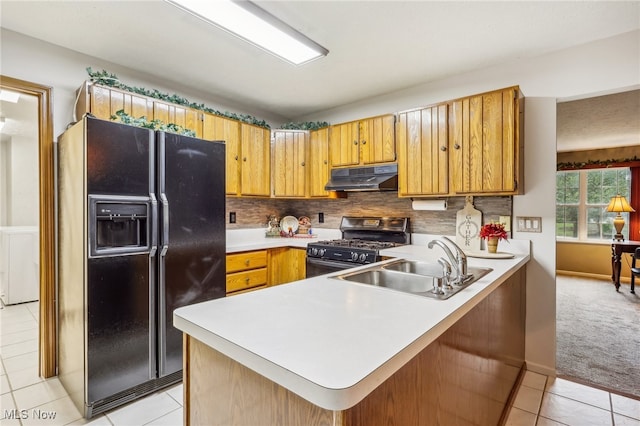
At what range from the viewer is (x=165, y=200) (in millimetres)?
2113

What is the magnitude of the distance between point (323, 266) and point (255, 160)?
1.39 meters

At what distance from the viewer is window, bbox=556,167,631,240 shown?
5.63 m

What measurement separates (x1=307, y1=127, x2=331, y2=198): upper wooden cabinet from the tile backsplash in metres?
0.33

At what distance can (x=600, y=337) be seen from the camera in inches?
122

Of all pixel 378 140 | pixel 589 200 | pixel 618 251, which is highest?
pixel 378 140

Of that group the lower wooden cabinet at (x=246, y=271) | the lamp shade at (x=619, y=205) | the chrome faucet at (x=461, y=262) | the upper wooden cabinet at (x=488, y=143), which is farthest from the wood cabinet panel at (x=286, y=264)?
the lamp shade at (x=619, y=205)

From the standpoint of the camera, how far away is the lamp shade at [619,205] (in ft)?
17.1

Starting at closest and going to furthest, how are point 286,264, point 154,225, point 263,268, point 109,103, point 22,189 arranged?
point 154,225, point 109,103, point 263,268, point 286,264, point 22,189

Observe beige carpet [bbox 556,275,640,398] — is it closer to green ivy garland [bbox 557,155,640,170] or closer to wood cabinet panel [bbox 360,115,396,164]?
green ivy garland [bbox 557,155,640,170]

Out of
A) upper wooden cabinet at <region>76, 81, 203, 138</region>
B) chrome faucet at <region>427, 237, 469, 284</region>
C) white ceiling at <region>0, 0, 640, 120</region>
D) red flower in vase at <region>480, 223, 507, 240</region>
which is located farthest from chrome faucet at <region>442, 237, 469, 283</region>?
upper wooden cabinet at <region>76, 81, 203, 138</region>

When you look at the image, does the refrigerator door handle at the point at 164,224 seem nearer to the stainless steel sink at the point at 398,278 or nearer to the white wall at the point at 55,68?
the white wall at the point at 55,68

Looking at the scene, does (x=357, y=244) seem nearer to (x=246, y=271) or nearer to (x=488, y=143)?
(x=246, y=271)

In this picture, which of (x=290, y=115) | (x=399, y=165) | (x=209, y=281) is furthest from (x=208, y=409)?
(x=290, y=115)

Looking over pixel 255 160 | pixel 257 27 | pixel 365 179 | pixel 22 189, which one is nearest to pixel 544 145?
pixel 365 179
